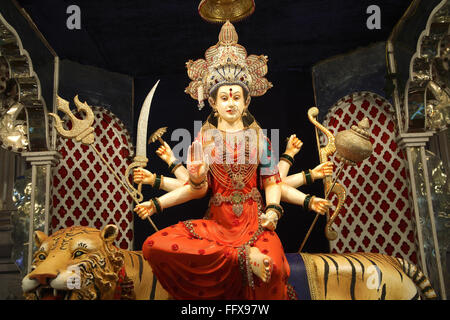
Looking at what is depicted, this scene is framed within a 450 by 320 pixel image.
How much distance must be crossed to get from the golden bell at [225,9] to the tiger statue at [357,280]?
7.17ft

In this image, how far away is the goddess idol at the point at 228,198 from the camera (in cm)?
331

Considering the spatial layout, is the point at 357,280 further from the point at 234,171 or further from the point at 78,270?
the point at 78,270

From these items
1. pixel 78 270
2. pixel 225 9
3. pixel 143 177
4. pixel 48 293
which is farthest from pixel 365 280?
pixel 225 9

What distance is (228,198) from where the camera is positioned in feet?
12.6

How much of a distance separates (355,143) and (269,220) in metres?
0.91

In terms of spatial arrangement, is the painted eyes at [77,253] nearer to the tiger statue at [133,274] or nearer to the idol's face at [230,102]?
the tiger statue at [133,274]

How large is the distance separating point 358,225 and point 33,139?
3.50 metres

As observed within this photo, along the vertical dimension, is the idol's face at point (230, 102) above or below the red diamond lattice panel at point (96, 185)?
above

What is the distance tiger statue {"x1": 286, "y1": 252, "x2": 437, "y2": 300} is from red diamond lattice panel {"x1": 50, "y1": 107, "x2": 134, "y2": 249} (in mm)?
2191

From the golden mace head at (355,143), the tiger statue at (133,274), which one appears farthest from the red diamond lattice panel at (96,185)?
the golden mace head at (355,143)

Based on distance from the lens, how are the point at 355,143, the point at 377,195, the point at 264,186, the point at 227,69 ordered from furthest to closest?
the point at 377,195 < the point at 227,69 < the point at 264,186 < the point at 355,143

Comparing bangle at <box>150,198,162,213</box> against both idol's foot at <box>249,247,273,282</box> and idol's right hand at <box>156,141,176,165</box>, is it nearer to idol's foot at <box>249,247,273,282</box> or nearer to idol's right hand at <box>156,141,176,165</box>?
idol's right hand at <box>156,141,176,165</box>
